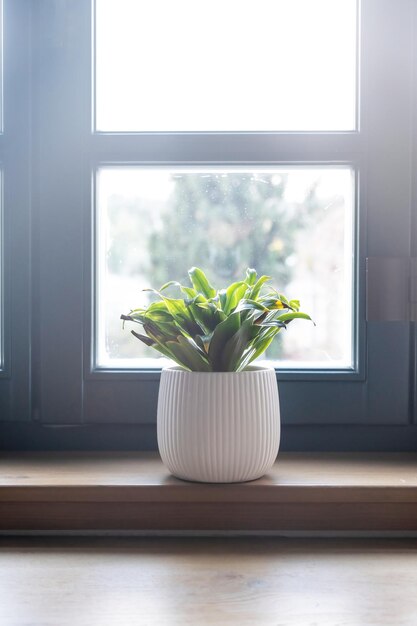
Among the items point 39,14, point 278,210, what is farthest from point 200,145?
point 39,14

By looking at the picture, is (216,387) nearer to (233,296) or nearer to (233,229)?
(233,296)

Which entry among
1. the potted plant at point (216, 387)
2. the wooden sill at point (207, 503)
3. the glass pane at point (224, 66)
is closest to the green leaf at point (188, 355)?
the potted plant at point (216, 387)

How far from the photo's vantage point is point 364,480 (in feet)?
2.72

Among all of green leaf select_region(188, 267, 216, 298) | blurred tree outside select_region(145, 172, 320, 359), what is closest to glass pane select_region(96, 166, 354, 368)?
blurred tree outside select_region(145, 172, 320, 359)

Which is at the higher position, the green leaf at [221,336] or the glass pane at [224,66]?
the glass pane at [224,66]

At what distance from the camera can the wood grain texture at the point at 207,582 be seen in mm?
→ 626

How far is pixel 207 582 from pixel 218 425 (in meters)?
0.19

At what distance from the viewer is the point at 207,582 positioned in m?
0.69

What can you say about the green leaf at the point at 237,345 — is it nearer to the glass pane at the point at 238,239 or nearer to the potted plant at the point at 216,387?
the potted plant at the point at 216,387

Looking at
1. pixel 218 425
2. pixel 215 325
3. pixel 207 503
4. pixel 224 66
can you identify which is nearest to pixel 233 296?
pixel 215 325

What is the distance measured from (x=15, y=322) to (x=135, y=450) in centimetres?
29

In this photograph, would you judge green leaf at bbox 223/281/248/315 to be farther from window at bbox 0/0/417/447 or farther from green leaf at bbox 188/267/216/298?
window at bbox 0/0/417/447

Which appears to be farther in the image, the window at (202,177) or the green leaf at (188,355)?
the window at (202,177)

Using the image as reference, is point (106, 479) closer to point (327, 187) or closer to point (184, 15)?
point (327, 187)
